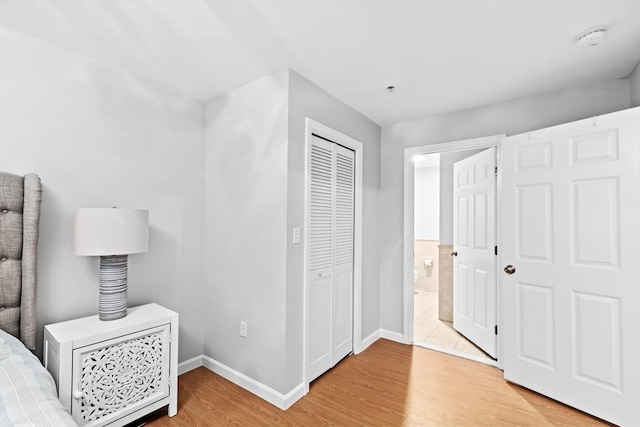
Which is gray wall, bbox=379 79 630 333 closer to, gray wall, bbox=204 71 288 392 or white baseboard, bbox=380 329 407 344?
white baseboard, bbox=380 329 407 344

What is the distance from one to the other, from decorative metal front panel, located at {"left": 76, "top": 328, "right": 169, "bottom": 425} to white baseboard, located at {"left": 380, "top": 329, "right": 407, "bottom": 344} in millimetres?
2264

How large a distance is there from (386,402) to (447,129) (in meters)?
2.53

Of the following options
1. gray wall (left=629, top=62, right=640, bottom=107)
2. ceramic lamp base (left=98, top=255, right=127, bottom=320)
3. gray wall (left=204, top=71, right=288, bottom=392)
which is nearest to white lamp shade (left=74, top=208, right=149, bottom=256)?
ceramic lamp base (left=98, top=255, right=127, bottom=320)

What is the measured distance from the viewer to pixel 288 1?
1.54 m

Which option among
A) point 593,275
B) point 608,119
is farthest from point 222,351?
point 608,119

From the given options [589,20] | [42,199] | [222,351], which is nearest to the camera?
[589,20]

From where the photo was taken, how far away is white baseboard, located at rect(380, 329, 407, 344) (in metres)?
3.27

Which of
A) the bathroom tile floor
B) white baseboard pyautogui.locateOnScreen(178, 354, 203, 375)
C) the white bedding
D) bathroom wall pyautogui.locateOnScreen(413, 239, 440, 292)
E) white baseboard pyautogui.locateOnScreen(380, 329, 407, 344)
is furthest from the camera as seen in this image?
bathroom wall pyautogui.locateOnScreen(413, 239, 440, 292)

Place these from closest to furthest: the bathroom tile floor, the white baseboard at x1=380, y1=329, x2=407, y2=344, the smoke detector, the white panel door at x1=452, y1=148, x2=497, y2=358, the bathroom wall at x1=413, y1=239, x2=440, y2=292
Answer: the smoke detector < the white panel door at x1=452, y1=148, x2=497, y2=358 < the bathroom tile floor < the white baseboard at x1=380, y1=329, x2=407, y2=344 < the bathroom wall at x1=413, y1=239, x2=440, y2=292

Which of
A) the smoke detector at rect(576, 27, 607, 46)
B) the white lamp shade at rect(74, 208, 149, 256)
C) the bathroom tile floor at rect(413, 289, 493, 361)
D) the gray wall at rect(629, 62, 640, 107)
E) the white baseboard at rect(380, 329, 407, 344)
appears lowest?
the bathroom tile floor at rect(413, 289, 493, 361)

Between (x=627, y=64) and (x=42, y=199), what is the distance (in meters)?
4.05

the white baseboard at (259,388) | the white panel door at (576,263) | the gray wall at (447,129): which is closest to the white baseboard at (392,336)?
the gray wall at (447,129)

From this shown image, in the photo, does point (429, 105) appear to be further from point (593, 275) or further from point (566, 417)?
point (566, 417)

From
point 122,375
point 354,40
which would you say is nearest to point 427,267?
point 354,40
